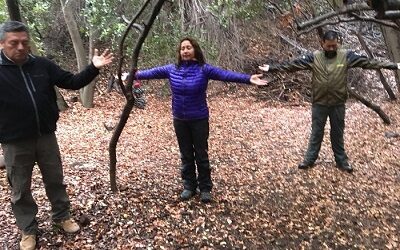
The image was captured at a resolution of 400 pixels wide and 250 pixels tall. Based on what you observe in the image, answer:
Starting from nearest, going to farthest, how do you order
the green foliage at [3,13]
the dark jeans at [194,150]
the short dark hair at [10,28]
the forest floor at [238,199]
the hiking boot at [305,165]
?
the short dark hair at [10,28], the forest floor at [238,199], the dark jeans at [194,150], the hiking boot at [305,165], the green foliage at [3,13]

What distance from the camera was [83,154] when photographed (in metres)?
6.90

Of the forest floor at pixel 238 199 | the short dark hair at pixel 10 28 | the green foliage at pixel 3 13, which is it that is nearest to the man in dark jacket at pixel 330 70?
the forest floor at pixel 238 199

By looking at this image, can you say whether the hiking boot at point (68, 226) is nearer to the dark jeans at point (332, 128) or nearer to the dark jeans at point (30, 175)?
the dark jeans at point (30, 175)

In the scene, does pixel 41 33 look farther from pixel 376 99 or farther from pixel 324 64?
pixel 324 64

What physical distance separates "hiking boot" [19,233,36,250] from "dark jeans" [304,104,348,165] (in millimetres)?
3659

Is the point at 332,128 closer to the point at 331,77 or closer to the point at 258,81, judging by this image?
the point at 331,77

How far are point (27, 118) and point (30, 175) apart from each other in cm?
51

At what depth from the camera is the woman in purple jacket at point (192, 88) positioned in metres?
4.14

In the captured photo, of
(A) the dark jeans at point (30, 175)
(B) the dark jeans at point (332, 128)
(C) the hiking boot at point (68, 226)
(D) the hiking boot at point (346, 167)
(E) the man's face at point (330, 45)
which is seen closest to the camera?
(A) the dark jeans at point (30, 175)

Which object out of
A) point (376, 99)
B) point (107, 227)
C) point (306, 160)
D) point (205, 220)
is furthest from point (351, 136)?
point (107, 227)

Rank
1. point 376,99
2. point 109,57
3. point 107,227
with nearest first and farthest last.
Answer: point 109,57
point 107,227
point 376,99

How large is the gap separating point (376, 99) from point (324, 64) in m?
6.48

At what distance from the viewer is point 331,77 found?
5.16 meters

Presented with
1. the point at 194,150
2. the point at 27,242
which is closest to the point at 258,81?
the point at 194,150
